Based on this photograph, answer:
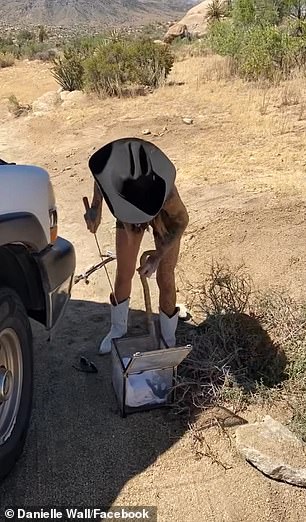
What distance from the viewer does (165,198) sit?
2.87m

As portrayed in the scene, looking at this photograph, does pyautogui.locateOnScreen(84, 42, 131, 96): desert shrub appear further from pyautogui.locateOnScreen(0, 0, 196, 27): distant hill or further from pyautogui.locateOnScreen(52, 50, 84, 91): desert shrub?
pyautogui.locateOnScreen(0, 0, 196, 27): distant hill

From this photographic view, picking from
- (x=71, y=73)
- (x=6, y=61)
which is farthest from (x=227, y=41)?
(x=6, y=61)

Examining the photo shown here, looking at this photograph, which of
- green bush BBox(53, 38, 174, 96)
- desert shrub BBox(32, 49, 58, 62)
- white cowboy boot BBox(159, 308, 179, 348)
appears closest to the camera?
white cowboy boot BBox(159, 308, 179, 348)

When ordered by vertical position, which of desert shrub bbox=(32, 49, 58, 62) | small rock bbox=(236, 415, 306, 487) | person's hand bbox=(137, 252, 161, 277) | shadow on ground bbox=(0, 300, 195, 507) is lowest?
desert shrub bbox=(32, 49, 58, 62)

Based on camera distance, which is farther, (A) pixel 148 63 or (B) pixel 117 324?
(A) pixel 148 63

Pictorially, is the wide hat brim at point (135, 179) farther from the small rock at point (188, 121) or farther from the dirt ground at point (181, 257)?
the small rock at point (188, 121)

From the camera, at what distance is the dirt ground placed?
2.77 m

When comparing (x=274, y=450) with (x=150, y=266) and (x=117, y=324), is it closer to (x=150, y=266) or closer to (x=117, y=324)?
(x=150, y=266)

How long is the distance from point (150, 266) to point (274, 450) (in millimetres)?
1064

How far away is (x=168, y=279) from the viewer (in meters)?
3.41

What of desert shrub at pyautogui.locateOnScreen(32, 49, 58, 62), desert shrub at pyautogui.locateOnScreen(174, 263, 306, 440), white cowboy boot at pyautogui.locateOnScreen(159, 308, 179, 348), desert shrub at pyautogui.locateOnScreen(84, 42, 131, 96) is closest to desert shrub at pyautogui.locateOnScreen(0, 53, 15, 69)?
desert shrub at pyautogui.locateOnScreen(32, 49, 58, 62)

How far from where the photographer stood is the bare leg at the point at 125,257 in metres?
3.29

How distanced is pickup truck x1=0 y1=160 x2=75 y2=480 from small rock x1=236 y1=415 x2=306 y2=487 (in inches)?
42.1

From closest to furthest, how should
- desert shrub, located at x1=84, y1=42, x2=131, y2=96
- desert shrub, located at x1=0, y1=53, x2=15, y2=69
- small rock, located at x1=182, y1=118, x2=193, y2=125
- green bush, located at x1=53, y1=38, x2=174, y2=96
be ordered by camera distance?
small rock, located at x1=182, y1=118, x2=193, y2=125
desert shrub, located at x1=84, y1=42, x2=131, y2=96
green bush, located at x1=53, y1=38, x2=174, y2=96
desert shrub, located at x1=0, y1=53, x2=15, y2=69
